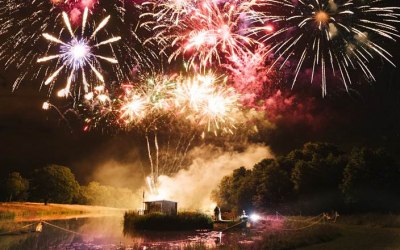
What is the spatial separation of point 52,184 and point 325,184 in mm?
66534

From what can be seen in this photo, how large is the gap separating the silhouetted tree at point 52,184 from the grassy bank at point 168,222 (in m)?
66.6

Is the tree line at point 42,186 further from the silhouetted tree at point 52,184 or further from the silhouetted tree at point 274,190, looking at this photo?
the silhouetted tree at point 274,190

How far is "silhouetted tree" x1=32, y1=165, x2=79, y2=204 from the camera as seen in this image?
95.8m

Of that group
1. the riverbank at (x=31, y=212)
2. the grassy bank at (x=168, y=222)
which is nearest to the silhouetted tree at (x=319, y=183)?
the grassy bank at (x=168, y=222)

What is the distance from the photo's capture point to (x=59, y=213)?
→ 76188mm

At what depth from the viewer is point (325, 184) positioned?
186ft

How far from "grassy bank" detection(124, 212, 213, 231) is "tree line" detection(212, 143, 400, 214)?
21.7 metres

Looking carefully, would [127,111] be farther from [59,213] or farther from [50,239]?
[59,213]

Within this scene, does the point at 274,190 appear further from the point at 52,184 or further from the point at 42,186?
the point at 42,186

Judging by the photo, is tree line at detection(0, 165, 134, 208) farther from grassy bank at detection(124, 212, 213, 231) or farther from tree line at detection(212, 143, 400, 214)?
grassy bank at detection(124, 212, 213, 231)

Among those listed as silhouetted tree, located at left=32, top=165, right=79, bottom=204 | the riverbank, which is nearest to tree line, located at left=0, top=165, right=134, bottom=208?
silhouetted tree, located at left=32, top=165, right=79, bottom=204

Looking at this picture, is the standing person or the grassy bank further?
the standing person

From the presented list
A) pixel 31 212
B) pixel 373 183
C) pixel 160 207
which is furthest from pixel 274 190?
pixel 31 212

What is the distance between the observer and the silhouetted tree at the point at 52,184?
314 feet
